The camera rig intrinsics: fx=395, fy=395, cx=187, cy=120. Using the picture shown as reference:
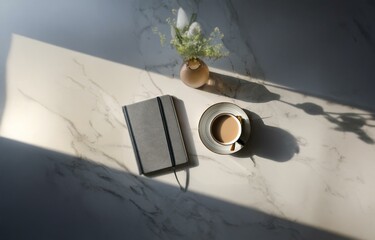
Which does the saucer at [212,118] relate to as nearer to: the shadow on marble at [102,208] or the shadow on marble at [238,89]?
the shadow on marble at [238,89]

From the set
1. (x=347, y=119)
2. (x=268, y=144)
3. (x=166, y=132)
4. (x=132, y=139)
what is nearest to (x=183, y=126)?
(x=166, y=132)

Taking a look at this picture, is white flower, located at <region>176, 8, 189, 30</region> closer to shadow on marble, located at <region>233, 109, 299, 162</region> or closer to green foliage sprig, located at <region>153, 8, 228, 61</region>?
green foliage sprig, located at <region>153, 8, 228, 61</region>

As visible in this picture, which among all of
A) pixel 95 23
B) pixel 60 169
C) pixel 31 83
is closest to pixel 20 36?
pixel 31 83

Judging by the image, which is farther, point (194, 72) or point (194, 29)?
point (194, 72)

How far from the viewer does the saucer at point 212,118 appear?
4.50 feet

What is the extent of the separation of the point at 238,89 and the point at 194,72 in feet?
0.61

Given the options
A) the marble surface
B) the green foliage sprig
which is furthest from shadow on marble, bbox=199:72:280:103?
the green foliage sprig

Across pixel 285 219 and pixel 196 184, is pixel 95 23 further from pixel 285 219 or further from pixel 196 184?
pixel 285 219

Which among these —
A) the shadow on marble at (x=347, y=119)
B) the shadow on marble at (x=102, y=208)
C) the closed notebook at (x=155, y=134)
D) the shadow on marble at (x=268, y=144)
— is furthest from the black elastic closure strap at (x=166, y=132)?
the shadow on marble at (x=347, y=119)

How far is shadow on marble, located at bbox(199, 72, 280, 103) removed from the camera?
142cm

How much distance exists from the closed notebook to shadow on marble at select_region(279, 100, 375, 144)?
1.41 feet

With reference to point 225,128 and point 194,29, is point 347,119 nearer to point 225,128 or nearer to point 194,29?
point 225,128

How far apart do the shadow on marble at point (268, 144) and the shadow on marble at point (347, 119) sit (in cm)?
12

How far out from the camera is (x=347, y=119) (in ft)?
4.56
